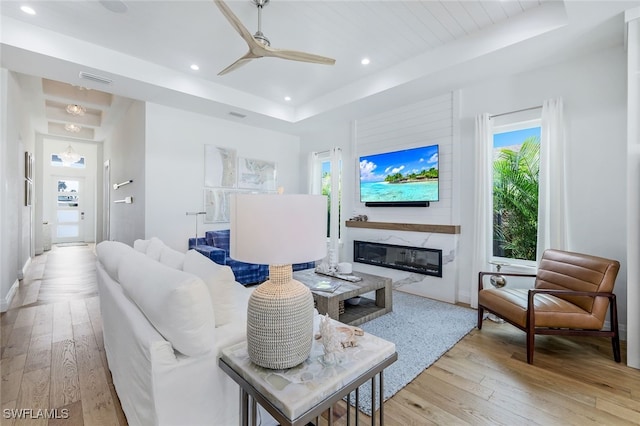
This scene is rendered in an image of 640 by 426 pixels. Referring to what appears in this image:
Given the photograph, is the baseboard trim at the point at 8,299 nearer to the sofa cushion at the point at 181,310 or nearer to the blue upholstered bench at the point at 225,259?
the blue upholstered bench at the point at 225,259

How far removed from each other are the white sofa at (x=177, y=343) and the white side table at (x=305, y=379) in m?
0.13

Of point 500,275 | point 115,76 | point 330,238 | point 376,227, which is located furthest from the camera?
point 330,238

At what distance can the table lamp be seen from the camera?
3.67 ft

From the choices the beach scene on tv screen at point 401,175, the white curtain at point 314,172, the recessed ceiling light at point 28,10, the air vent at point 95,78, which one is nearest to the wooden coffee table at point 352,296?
the beach scene on tv screen at point 401,175

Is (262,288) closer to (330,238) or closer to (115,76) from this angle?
(115,76)

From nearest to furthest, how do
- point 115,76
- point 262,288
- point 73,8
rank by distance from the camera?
point 262,288 → point 73,8 → point 115,76

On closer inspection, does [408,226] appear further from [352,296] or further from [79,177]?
[79,177]

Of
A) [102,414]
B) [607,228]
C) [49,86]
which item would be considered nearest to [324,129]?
[607,228]

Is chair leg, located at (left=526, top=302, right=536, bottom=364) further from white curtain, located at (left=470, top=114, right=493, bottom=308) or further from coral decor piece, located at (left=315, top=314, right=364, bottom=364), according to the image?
coral decor piece, located at (left=315, top=314, right=364, bottom=364)

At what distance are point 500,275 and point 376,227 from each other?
6.41 feet

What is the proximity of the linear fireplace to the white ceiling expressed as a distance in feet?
7.22

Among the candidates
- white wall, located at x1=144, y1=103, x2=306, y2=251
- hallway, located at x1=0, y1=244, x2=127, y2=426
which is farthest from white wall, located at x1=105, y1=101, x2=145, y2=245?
hallway, located at x1=0, y1=244, x2=127, y2=426

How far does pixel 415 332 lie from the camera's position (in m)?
2.83

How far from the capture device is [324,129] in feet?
18.8
